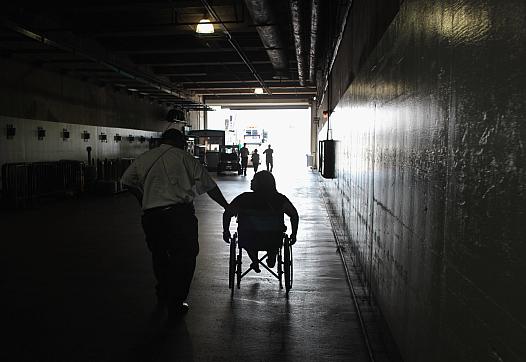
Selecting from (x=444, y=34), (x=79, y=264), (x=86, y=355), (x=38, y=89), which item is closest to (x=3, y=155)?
(x=38, y=89)

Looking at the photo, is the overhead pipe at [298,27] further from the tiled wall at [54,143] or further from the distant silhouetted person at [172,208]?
the tiled wall at [54,143]

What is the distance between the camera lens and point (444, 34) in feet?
6.57

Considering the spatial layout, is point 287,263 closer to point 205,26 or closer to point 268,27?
point 268,27

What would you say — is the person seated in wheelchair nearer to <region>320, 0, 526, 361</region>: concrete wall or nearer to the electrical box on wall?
<region>320, 0, 526, 361</region>: concrete wall

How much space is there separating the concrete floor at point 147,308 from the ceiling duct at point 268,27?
146 inches

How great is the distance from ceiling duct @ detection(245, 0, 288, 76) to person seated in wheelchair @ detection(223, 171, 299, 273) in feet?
12.5

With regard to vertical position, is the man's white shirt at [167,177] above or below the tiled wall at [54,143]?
below

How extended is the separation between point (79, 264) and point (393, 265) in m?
3.99

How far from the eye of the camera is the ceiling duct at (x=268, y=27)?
24.1ft

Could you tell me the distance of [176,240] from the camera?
3939mm

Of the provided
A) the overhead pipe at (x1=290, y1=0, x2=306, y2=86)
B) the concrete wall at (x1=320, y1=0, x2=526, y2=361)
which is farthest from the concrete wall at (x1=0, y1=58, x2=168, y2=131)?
the concrete wall at (x1=320, y1=0, x2=526, y2=361)

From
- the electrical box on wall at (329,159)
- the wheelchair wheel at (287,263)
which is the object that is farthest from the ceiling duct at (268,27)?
the wheelchair wheel at (287,263)

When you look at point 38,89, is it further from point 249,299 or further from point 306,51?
point 249,299

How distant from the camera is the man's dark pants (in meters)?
3.91
